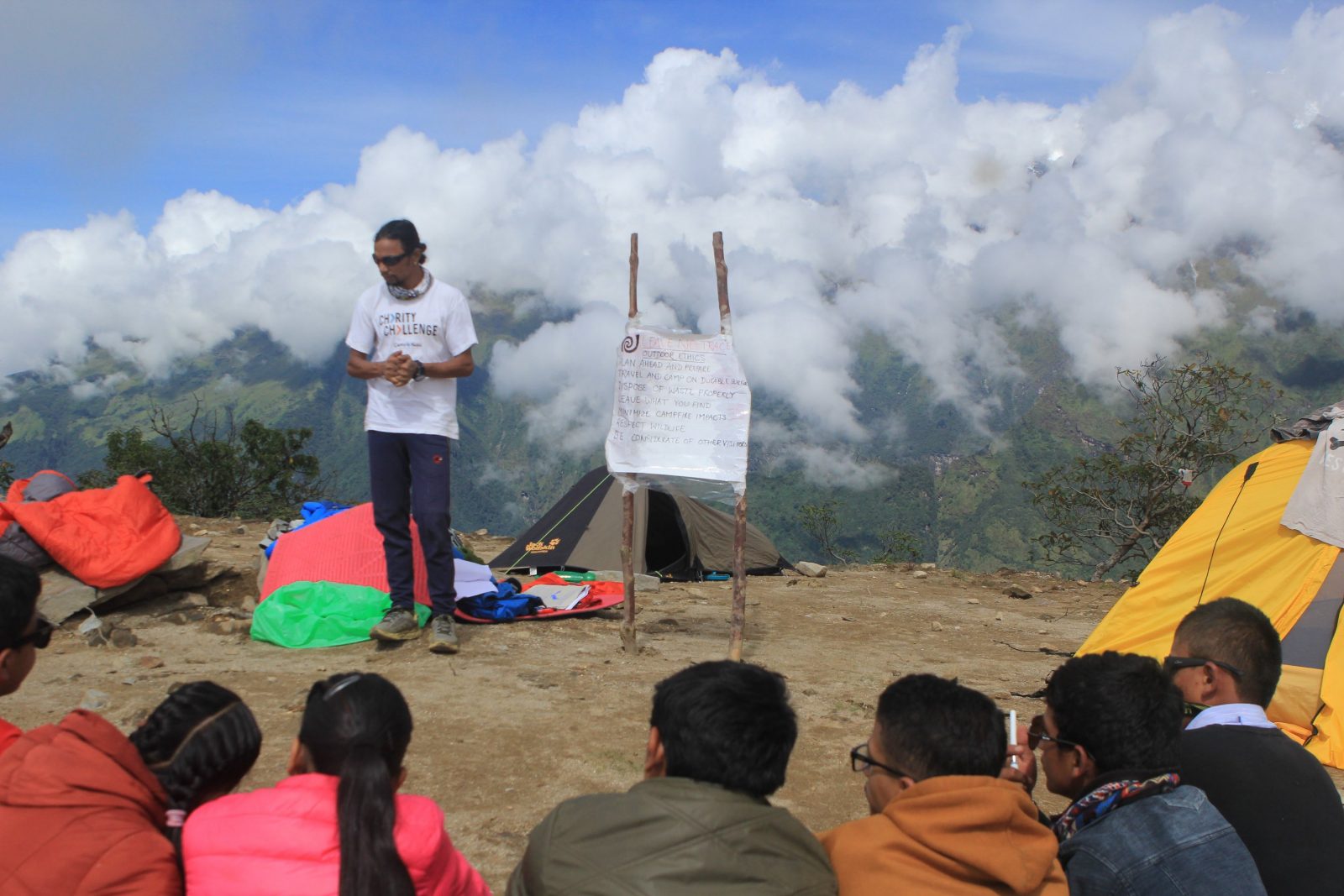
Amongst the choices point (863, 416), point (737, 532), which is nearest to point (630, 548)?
point (737, 532)

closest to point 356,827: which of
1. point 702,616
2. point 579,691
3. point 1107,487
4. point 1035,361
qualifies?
point 579,691

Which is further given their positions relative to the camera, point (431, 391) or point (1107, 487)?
point (1107, 487)

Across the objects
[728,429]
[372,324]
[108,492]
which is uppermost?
[372,324]

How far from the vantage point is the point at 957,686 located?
2.00 m

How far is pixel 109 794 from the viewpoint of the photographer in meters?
1.73

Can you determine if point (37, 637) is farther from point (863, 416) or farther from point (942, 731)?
point (863, 416)

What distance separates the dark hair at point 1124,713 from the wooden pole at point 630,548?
11.6ft

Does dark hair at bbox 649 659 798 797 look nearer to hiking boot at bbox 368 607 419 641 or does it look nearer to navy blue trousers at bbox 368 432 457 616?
navy blue trousers at bbox 368 432 457 616

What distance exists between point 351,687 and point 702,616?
211 inches

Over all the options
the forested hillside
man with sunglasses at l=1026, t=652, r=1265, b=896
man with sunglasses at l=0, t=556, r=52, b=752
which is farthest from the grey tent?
the forested hillside

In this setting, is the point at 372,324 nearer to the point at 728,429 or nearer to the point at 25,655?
the point at 728,429

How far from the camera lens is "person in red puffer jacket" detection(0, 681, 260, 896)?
1648 mm

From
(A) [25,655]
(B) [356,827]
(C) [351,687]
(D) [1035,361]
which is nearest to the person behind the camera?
(B) [356,827]

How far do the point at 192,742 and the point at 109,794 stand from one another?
6.9 inches
